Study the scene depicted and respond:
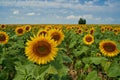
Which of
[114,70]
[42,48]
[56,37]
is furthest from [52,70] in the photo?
[56,37]

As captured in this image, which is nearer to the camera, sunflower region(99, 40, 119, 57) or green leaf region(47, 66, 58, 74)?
green leaf region(47, 66, 58, 74)

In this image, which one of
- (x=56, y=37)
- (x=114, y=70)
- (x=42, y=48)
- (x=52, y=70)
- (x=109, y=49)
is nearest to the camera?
(x=52, y=70)

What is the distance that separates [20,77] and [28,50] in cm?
36

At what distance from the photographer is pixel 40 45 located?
12.8 ft

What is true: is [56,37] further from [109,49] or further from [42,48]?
[42,48]

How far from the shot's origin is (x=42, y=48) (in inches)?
153

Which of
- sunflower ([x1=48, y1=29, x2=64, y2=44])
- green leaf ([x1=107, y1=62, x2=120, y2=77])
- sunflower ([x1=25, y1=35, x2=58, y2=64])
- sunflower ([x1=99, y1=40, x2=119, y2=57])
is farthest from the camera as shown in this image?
sunflower ([x1=99, y1=40, x2=119, y2=57])

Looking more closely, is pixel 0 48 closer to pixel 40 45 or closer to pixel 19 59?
pixel 19 59

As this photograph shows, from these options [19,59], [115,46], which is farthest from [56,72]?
[115,46]

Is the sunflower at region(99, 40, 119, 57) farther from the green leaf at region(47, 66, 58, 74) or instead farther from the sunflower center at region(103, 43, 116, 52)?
the green leaf at region(47, 66, 58, 74)

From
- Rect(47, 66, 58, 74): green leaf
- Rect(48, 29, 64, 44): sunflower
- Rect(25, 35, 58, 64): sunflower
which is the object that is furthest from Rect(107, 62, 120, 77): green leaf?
Rect(48, 29, 64, 44): sunflower

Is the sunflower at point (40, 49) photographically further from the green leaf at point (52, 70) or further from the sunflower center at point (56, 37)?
the sunflower center at point (56, 37)

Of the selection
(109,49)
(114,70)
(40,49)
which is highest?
(40,49)

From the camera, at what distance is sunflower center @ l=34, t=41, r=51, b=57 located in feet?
12.8
